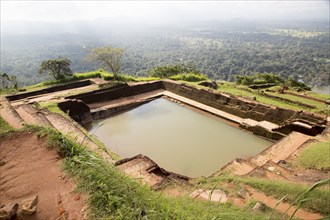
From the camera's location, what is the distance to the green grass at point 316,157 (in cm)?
674

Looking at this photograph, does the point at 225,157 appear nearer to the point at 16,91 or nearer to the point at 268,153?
the point at 268,153

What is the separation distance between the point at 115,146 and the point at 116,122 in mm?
2934

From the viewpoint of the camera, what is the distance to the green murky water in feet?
30.3

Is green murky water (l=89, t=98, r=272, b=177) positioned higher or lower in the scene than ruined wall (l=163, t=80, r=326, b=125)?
lower

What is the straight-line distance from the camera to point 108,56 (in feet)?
60.1

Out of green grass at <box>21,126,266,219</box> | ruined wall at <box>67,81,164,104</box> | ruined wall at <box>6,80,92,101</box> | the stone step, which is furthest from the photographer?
ruined wall at <box>67,81,164,104</box>

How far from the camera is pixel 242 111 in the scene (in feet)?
44.1

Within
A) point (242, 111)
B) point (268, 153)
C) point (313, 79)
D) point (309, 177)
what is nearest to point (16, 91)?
point (242, 111)

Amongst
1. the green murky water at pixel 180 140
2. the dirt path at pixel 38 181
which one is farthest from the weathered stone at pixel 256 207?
the green murky water at pixel 180 140

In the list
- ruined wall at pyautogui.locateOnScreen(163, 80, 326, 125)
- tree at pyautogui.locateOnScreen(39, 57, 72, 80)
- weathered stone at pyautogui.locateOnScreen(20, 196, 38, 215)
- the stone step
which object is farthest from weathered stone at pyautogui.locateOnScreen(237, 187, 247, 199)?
tree at pyautogui.locateOnScreen(39, 57, 72, 80)

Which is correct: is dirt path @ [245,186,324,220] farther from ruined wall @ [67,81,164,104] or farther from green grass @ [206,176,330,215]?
ruined wall @ [67,81,164,104]

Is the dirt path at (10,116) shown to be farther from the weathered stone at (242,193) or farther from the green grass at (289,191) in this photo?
the weathered stone at (242,193)

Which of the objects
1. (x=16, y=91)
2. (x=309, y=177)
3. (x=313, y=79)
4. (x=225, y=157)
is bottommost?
(x=313, y=79)

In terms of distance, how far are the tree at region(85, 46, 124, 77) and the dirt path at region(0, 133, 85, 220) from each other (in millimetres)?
13711
